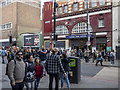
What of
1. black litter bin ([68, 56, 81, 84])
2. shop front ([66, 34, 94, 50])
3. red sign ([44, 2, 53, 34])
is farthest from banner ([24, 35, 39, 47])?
black litter bin ([68, 56, 81, 84])

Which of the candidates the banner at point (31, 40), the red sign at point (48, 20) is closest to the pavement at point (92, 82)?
the red sign at point (48, 20)

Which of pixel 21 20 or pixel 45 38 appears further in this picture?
pixel 21 20

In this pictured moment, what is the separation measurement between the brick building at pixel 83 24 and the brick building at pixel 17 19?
1555 centimetres

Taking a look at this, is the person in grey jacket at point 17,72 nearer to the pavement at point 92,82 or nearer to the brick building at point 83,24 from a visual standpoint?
the pavement at point 92,82

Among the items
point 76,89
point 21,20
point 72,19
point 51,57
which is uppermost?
point 21,20

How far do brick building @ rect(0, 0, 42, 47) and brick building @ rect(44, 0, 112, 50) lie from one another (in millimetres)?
15552

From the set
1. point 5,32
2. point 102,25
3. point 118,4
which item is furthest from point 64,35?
point 5,32

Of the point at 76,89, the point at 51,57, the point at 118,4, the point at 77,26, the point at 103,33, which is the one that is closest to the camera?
the point at 51,57

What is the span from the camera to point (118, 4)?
1977 centimetres

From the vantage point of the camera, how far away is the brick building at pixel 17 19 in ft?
130

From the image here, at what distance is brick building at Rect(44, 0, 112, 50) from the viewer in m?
21.3

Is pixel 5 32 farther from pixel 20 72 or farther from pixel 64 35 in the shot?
pixel 20 72

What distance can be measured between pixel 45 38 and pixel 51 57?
25.3 meters

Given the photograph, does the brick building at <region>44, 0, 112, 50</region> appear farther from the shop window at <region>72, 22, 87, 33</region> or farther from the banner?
the banner
